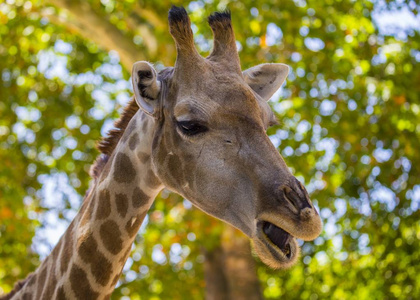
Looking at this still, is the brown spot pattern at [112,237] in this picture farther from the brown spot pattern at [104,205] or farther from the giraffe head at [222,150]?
the giraffe head at [222,150]

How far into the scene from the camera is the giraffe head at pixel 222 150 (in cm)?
296

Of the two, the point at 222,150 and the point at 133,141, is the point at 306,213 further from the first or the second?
the point at 133,141

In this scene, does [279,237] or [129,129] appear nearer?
[279,237]

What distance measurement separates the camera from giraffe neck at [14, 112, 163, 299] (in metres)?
3.48

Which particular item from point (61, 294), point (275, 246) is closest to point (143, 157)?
point (61, 294)

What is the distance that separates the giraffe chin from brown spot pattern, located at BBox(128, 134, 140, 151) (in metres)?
0.91

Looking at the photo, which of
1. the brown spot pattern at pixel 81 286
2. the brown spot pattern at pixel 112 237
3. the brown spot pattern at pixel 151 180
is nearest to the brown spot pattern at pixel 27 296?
the brown spot pattern at pixel 81 286

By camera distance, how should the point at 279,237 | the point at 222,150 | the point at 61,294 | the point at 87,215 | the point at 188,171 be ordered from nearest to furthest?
the point at 279,237 → the point at 222,150 → the point at 188,171 → the point at 61,294 → the point at 87,215

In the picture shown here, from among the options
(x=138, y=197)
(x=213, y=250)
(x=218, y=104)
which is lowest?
(x=213, y=250)

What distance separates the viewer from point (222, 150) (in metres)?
3.19

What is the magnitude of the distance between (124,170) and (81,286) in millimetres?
638

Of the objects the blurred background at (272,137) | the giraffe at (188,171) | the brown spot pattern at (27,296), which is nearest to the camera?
the giraffe at (188,171)

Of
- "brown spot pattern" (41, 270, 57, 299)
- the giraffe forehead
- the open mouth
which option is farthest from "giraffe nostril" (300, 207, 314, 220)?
"brown spot pattern" (41, 270, 57, 299)

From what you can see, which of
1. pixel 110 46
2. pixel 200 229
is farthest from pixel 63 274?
pixel 110 46
